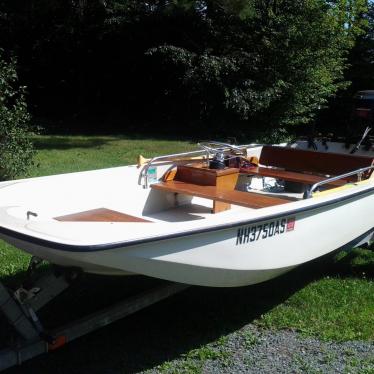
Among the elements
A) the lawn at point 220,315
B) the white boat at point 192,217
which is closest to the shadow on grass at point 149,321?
the lawn at point 220,315

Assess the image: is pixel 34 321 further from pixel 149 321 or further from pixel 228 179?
pixel 228 179

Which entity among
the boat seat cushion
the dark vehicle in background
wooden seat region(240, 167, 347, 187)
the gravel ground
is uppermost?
the dark vehicle in background

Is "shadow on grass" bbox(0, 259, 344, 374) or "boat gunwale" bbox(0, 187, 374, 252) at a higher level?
→ "boat gunwale" bbox(0, 187, 374, 252)

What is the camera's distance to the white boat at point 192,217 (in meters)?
2.89

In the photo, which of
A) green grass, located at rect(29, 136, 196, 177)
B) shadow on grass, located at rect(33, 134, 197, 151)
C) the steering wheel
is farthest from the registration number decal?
shadow on grass, located at rect(33, 134, 197, 151)

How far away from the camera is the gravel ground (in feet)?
11.0

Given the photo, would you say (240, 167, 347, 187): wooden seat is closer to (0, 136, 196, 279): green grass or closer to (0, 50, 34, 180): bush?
(0, 50, 34, 180): bush

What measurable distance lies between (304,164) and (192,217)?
1566 millimetres

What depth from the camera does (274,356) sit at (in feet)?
11.5

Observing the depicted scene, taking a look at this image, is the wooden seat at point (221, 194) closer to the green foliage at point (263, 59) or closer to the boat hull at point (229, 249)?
the boat hull at point (229, 249)

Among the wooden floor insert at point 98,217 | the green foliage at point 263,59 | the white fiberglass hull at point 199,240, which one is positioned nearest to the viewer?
the white fiberglass hull at point 199,240

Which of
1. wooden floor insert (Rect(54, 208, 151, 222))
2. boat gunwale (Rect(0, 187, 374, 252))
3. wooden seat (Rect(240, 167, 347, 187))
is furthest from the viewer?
wooden seat (Rect(240, 167, 347, 187))

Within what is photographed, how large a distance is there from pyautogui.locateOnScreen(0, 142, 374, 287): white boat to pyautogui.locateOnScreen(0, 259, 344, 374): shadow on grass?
52cm

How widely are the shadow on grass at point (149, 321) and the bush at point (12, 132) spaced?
3066mm
